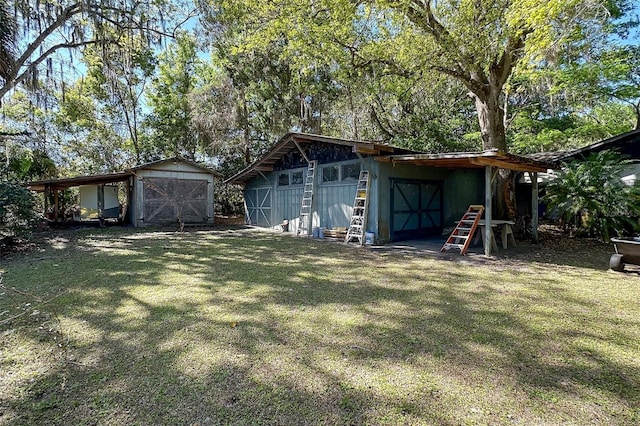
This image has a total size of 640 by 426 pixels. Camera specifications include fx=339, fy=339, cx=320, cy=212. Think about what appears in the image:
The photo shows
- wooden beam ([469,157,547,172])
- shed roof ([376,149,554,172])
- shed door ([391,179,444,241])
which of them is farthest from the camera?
shed door ([391,179,444,241])

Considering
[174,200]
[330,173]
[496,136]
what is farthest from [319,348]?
[174,200]

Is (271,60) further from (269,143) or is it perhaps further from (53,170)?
(53,170)

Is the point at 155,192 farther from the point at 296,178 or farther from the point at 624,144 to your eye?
the point at 624,144

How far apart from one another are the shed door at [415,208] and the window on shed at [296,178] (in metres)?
3.66

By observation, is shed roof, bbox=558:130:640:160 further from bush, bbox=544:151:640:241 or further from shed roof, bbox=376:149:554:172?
shed roof, bbox=376:149:554:172

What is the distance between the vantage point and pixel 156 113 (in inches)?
797

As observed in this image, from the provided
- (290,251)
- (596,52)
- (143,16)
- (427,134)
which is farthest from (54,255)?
(596,52)

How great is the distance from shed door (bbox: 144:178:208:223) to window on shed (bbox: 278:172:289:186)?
414 cm

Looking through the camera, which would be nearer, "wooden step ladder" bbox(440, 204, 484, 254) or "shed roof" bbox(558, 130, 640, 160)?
"wooden step ladder" bbox(440, 204, 484, 254)

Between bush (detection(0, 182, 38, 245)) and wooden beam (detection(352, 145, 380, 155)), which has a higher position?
wooden beam (detection(352, 145, 380, 155))

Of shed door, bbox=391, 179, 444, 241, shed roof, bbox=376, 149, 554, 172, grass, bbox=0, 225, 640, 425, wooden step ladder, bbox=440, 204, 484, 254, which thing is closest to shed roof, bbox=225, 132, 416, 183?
shed roof, bbox=376, 149, 554, 172

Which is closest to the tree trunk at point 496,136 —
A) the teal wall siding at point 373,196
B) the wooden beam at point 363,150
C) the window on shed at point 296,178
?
the teal wall siding at point 373,196

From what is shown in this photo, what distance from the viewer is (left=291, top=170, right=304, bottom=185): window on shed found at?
38.5ft

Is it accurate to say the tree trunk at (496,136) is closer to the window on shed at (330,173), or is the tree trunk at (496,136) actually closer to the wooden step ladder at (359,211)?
the wooden step ladder at (359,211)
